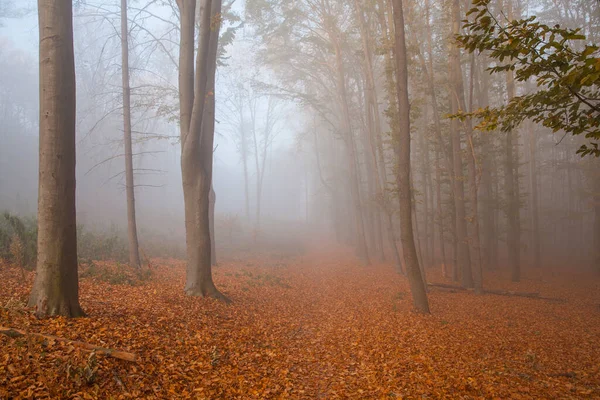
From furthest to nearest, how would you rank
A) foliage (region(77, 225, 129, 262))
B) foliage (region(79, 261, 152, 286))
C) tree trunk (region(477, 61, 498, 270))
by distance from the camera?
tree trunk (region(477, 61, 498, 270)) → foliage (region(77, 225, 129, 262)) → foliage (region(79, 261, 152, 286))

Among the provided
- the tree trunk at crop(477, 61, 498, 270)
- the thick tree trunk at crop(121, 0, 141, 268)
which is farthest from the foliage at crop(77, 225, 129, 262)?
the tree trunk at crop(477, 61, 498, 270)

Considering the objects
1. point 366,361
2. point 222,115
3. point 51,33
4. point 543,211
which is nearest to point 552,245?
point 543,211

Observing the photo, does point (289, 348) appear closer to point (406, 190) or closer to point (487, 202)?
point (406, 190)

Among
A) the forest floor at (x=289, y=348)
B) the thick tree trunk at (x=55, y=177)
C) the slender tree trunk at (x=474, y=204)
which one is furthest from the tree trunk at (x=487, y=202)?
the thick tree trunk at (x=55, y=177)

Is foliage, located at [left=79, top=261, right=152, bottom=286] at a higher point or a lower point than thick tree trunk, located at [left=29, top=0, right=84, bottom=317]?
lower

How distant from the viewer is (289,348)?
599 cm

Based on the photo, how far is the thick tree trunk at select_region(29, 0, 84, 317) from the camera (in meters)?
4.64

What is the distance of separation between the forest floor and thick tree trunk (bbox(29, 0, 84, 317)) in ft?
1.17

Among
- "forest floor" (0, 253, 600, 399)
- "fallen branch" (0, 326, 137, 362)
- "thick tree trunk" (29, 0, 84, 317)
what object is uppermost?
"thick tree trunk" (29, 0, 84, 317)

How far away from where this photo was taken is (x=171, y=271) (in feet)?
39.0

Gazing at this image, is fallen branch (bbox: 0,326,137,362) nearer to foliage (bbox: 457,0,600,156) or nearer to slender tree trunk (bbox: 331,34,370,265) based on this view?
foliage (bbox: 457,0,600,156)

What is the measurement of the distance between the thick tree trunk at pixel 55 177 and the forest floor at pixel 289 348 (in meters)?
0.36

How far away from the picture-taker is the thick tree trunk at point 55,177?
464cm

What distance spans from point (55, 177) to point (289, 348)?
4.47 metres
